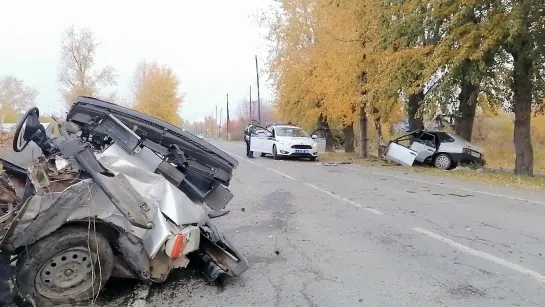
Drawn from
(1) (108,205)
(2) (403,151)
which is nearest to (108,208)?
(1) (108,205)

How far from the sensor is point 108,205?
4070 mm

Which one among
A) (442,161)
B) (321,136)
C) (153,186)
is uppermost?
(153,186)

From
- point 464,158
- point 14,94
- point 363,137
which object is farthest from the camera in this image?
point 14,94

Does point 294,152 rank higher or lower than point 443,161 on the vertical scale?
higher

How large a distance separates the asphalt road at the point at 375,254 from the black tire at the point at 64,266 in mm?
248

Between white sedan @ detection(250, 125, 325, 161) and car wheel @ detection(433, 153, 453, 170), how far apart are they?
5.89 meters

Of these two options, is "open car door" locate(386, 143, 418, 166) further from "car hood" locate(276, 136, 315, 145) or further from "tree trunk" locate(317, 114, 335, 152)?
"tree trunk" locate(317, 114, 335, 152)

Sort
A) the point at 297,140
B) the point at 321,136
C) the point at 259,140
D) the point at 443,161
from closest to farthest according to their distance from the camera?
the point at 443,161, the point at 297,140, the point at 259,140, the point at 321,136

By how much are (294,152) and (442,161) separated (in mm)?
6931

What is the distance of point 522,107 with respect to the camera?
1628 centimetres

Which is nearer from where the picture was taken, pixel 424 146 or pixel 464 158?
pixel 464 158

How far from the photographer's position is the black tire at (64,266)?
13.0 feet

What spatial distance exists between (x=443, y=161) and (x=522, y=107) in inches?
170

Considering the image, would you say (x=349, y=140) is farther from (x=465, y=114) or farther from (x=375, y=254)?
(x=375, y=254)
